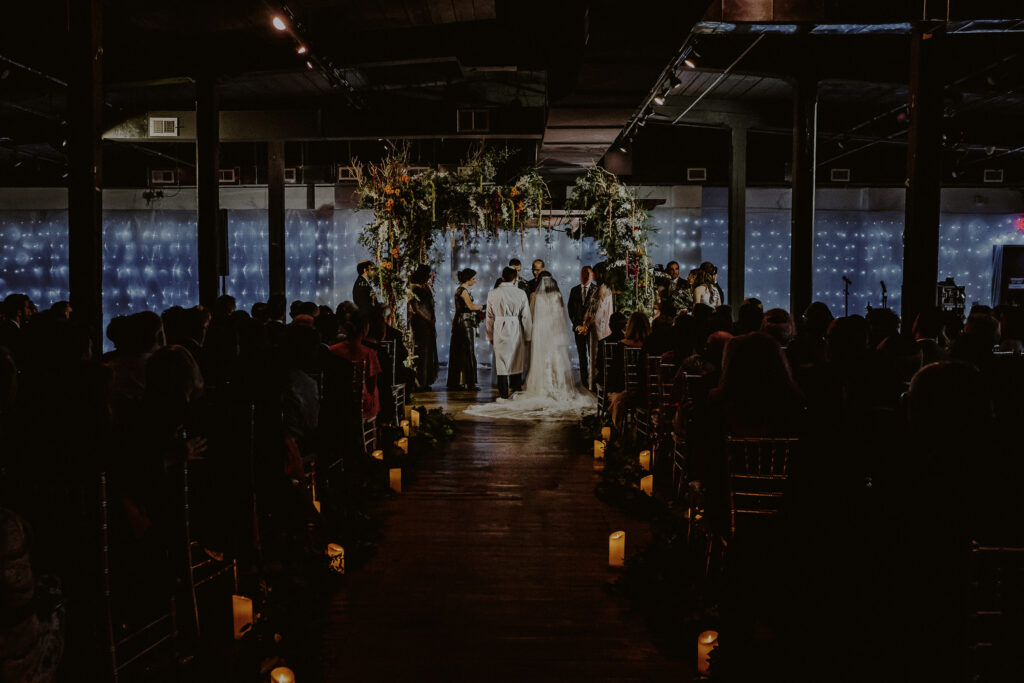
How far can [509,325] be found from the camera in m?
10.0

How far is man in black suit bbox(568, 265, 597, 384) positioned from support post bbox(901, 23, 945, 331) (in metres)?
3.95

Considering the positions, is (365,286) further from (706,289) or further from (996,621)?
(996,621)

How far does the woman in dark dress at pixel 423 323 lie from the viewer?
32.3 feet

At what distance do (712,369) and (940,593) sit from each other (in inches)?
83.9

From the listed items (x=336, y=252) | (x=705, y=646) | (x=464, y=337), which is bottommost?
(x=705, y=646)

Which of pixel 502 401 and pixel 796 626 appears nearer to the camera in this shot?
pixel 796 626

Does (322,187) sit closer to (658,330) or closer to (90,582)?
(658,330)

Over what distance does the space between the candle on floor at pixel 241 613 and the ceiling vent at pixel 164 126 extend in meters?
9.63

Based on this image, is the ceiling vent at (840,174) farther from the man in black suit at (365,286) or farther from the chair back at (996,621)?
the chair back at (996,621)

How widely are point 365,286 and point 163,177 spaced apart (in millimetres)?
7297

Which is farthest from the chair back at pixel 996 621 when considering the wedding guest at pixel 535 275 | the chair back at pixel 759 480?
the wedding guest at pixel 535 275

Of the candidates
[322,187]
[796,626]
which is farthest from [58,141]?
[796,626]

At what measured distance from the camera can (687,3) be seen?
6.89 metres

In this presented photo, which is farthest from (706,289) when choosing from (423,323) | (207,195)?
(207,195)
